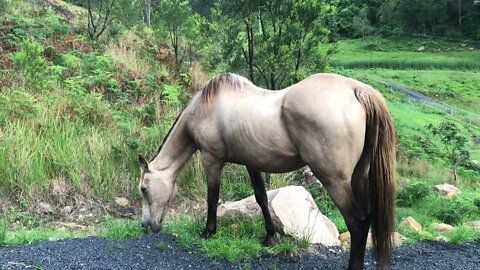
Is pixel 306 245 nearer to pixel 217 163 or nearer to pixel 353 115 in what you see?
pixel 217 163

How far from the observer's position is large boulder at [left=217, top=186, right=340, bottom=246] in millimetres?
5664

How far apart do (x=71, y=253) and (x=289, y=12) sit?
19.6 feet

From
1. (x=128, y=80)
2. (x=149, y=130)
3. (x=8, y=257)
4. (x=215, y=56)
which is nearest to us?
(x=8, y=257)

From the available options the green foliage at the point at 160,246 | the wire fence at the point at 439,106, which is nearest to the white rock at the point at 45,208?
the green foliage at the point at 160,246

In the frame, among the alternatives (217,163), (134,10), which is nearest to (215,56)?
(217,163)

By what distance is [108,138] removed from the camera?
822cm

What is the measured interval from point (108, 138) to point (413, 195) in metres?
5.01

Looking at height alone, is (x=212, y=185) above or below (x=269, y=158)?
below

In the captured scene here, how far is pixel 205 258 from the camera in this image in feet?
16.6

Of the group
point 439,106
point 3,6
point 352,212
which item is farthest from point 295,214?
point 439,106

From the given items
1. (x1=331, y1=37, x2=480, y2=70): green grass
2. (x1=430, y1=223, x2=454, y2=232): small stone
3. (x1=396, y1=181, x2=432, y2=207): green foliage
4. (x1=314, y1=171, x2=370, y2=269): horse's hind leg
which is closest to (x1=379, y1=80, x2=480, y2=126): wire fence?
(x1=331, y1=37, x2=480, y2=70): green grass

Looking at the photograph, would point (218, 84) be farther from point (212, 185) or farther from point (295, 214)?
point (295, 214)

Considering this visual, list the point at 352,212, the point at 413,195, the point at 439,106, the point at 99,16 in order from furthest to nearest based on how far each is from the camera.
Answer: the point at 439,106 < the point at 99,16 < the point at 413,195 < the point at 352,212

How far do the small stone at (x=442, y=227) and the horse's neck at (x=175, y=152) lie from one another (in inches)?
137
